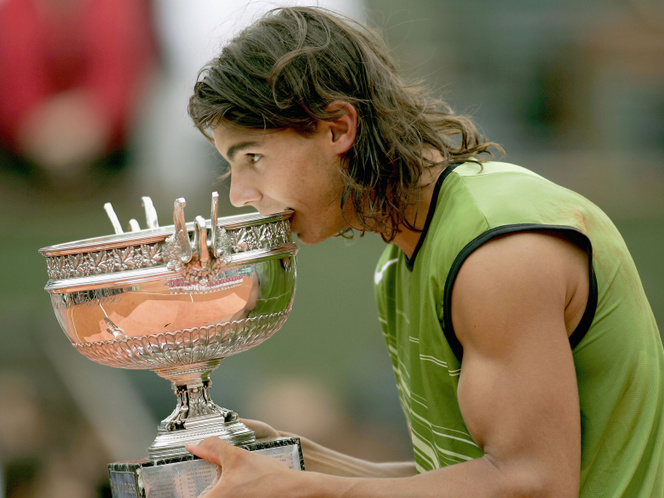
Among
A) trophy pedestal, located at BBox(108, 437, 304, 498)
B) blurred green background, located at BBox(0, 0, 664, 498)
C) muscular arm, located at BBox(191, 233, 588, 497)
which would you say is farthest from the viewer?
blurred green background, located at BBox(0, 0, 664, 498)

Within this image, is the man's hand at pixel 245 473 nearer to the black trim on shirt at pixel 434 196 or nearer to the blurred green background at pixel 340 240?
the black trim on shirt at pixel 434 196

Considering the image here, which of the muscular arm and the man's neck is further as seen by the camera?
the man's neck

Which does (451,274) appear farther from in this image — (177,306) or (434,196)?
(177,306)

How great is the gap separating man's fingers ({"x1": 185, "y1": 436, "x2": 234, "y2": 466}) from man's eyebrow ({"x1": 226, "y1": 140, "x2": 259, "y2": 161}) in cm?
50

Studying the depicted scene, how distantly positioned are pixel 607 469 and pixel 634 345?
20cm

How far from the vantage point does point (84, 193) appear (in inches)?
137

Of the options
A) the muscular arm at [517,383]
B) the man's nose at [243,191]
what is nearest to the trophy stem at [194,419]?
the muscular arm at [517,383]

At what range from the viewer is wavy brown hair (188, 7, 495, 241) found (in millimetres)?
1442

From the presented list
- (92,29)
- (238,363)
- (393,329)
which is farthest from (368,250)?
(393,329)

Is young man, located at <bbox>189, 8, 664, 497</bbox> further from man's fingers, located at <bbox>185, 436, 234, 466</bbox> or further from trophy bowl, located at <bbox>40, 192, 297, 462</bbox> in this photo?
trophy bowl, located at <bbox>40, 192, 297, 462</bbox>

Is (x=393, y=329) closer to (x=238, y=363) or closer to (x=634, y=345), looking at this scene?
(x=634, y=345)

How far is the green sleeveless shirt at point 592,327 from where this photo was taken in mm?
1228

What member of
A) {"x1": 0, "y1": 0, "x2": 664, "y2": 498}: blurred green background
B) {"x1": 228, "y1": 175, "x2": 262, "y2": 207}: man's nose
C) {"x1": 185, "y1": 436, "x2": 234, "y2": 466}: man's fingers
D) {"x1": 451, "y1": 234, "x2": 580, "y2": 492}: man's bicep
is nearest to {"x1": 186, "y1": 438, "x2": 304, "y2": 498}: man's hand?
{"x1": 185, "y1": 436, "x2": 234, "y2": 466}: man's fingers

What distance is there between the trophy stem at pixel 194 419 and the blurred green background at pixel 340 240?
1960 millimetres
